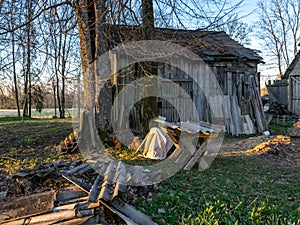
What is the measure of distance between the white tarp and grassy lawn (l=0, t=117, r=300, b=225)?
405mm

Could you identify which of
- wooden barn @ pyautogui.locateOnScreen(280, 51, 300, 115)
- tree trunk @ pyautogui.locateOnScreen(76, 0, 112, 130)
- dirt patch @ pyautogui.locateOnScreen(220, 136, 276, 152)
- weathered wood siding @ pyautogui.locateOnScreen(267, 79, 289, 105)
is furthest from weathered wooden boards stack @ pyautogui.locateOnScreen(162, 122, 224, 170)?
weathered wood siding @ pyautogui.locateOnScreen(267, 79, 289, 105)

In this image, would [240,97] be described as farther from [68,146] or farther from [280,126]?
[68,146]

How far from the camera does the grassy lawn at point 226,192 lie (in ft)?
10.2

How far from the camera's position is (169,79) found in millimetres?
9102

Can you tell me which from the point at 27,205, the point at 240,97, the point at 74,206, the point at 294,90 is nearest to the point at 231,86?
the point at 240,97

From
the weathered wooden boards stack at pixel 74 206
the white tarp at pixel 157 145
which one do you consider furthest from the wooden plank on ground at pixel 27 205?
the white tarp at pixel 157 145

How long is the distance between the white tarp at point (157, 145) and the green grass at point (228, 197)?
989mm

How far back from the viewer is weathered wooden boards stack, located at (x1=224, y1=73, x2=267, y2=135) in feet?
31.0

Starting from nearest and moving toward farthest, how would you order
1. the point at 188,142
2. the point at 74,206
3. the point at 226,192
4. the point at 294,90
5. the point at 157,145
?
the point at 74,206 → the point at 226,192 → the point at 188,142 → the point at 157,145 → the point at 294,90

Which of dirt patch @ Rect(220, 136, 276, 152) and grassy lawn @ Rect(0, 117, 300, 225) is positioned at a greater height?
dirt patch @ Rect(220, 136, 276, 152)

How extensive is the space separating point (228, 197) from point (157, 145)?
235cm

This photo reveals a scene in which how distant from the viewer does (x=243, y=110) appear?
9.91 metres

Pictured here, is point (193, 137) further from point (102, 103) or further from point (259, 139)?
point (259, 139)

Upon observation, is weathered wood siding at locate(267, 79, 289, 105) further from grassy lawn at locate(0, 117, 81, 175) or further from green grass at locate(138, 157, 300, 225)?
grassy lawn at locate(0, 117, 81, 175)
